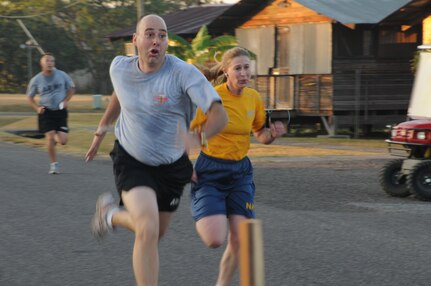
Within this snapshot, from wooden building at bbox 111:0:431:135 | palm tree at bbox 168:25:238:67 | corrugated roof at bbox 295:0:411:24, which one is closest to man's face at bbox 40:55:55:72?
palm tree at bbox 168:25:238:67

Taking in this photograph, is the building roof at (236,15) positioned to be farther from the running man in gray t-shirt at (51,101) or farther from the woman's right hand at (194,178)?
the woman's right hand at (194,178)

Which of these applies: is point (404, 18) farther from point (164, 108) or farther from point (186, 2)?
point (186, 2)

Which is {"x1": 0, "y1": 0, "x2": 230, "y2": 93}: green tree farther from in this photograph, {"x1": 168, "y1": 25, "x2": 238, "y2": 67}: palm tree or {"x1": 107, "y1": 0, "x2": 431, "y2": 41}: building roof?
{"x1": 168, "y1": 25, "x2": 238, "y2": 67}: palm tree

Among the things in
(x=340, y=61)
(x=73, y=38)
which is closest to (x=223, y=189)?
(x=340, y=61)

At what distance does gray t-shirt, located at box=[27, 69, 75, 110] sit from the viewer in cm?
1515

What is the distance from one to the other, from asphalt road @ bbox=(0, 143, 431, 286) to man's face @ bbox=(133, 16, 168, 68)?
72.5 inches

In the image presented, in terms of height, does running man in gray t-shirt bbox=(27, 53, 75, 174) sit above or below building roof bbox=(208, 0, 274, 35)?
below

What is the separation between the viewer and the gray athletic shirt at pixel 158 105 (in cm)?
569

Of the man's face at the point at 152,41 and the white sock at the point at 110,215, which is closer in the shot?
the man's face at the point at 152,41

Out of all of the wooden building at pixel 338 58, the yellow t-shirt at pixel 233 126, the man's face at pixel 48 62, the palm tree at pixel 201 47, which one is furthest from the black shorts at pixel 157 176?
the wooden building at pixel 338 58

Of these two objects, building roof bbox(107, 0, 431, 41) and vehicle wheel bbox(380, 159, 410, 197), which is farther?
building roof bbox(107, 0, 431, 41)

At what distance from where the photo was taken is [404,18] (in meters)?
27.5

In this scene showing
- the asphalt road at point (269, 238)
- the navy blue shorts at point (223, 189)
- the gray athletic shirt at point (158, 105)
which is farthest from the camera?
the asphalt road at point (269, 238)

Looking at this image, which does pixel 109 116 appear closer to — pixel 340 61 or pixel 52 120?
pixel 52 120
